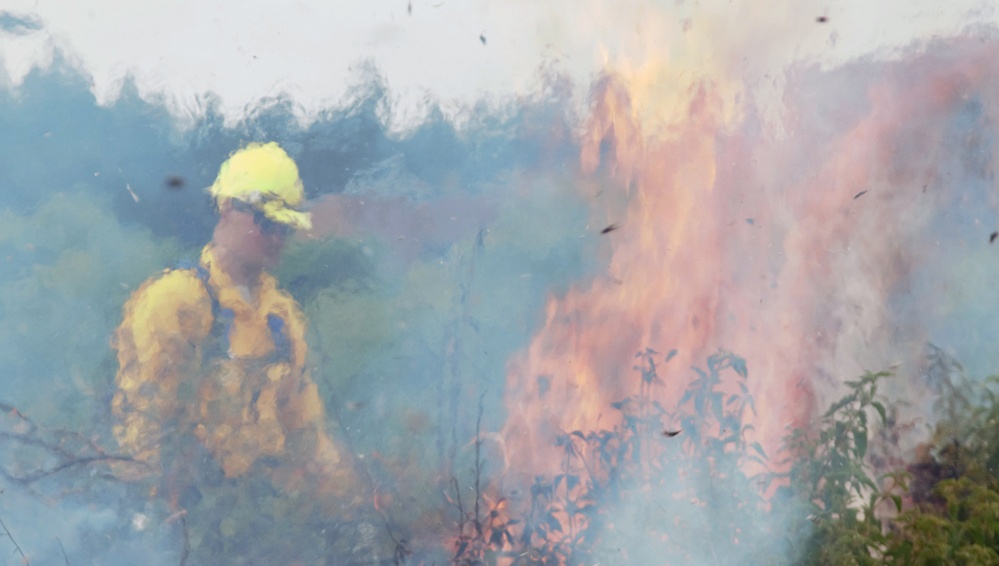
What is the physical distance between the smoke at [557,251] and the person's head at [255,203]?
0.04 metres

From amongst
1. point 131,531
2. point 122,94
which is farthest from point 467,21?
point 131,531

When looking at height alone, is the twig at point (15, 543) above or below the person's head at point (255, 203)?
below

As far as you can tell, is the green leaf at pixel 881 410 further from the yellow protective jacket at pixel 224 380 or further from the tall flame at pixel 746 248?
the yellow protective jacket at pixel 224 380

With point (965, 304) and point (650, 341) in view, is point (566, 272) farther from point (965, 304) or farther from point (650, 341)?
point (965, 304)

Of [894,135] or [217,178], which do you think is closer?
[217,178]

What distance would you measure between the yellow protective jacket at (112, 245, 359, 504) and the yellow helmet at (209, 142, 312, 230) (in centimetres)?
17

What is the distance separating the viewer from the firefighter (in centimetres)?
239

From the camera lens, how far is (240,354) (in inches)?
95.6

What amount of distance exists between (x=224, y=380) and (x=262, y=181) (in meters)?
0.55

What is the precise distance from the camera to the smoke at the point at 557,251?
7.80 feet

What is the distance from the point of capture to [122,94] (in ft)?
7.84

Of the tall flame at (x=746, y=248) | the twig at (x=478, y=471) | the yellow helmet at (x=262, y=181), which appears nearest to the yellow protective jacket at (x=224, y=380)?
the yellow helmet at (x=262, y=181)

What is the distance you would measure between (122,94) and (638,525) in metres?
1.86

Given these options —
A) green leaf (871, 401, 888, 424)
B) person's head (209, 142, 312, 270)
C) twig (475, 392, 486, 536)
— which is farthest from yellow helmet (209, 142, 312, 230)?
green leaf (871, 401, 888, 424)
